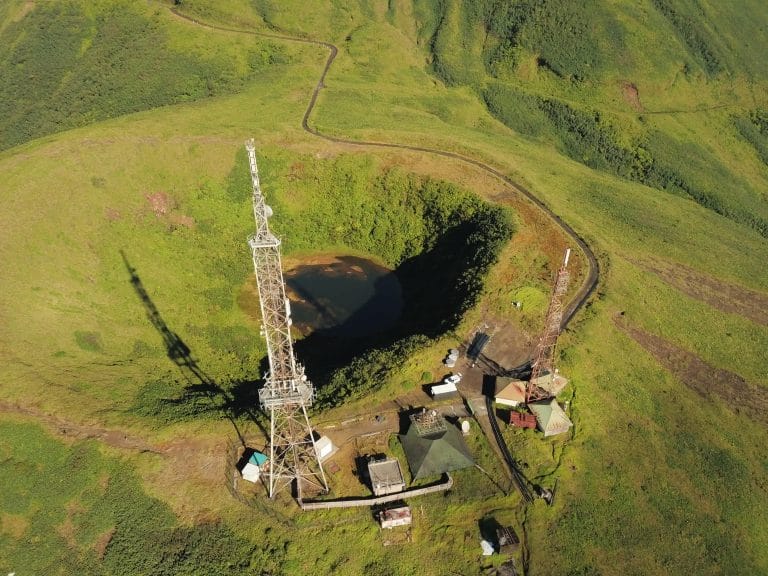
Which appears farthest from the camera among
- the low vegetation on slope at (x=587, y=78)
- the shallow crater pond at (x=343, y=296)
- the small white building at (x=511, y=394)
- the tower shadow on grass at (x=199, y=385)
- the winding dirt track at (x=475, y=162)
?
the low vegetation on slope at (x=587, y=78)

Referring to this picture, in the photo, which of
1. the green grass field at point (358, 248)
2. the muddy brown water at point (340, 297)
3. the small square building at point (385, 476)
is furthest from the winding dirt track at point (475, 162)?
the small square building at point (385, 476)

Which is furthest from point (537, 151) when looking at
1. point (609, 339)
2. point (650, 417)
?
point (650, 417)

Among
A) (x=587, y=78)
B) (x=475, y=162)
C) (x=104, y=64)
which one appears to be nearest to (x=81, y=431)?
(x=475, y=162)

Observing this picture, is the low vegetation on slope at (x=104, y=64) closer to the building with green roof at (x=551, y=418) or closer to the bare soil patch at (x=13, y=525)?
the bare soil patch at (x=13, y=525)

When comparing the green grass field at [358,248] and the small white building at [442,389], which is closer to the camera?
the green grass field at [358,248]

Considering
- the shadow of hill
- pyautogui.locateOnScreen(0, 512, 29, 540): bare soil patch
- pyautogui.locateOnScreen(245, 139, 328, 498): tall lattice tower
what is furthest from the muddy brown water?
pyautogui.locateOnScreen(0, 512, 29, 540): bare soil patch

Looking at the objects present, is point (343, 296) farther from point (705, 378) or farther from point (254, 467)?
point (705, 378)

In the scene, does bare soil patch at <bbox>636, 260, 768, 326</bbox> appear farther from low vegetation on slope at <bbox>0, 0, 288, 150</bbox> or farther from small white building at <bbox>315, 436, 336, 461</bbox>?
low vegetation on slope at <bbox>0, 0, 288, 150</bbox>

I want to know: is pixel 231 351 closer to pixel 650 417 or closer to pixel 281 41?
pixel 650 417
